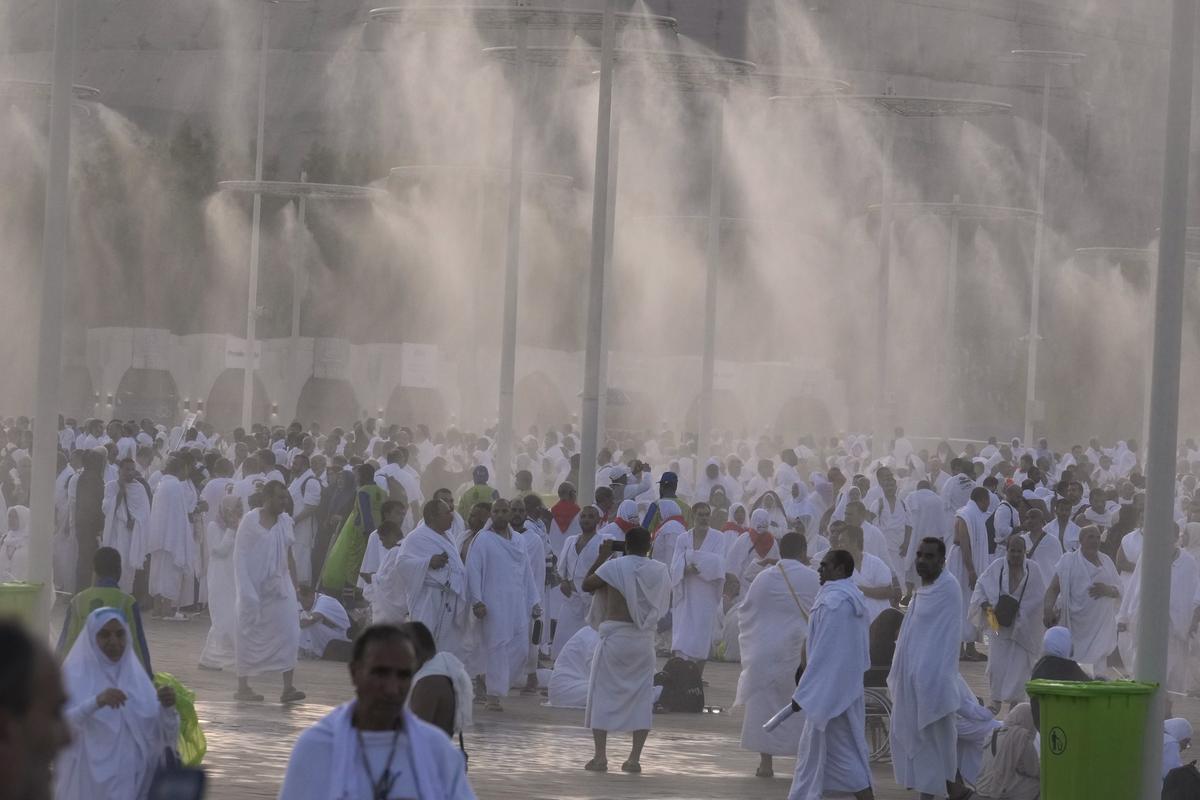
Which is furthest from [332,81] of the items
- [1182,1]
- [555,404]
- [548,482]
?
[1182,1]

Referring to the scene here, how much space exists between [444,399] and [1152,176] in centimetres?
2396

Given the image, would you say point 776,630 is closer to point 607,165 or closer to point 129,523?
point 129,523

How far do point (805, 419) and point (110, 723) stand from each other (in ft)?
134

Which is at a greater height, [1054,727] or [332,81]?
[332,81]

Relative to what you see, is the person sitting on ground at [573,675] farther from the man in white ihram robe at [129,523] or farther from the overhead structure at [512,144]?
the overhead structure at [512,144]

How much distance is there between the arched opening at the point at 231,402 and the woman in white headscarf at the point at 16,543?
27.1 metres

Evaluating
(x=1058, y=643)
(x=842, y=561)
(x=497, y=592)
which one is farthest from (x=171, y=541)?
(x=1058, y=643)

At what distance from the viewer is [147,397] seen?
44.4m

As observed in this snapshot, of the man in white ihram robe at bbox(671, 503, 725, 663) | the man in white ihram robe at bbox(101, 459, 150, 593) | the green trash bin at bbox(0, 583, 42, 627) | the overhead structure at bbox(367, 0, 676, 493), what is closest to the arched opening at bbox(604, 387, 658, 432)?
the overhead structure at bbox(367, 0, 676, 493)

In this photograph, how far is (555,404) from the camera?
155 ft

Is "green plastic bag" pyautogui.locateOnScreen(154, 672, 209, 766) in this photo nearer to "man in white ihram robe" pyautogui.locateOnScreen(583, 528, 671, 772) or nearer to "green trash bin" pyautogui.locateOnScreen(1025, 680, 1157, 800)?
"green trash bin" pyautogui.locateOnScreen(1025, 680, 1157, 800)

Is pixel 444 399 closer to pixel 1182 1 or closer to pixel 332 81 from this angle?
pixel 332 81

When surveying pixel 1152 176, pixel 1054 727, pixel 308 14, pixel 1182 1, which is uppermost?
pixel 308 14

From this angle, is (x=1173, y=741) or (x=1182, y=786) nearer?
(x=1182, y=786)
